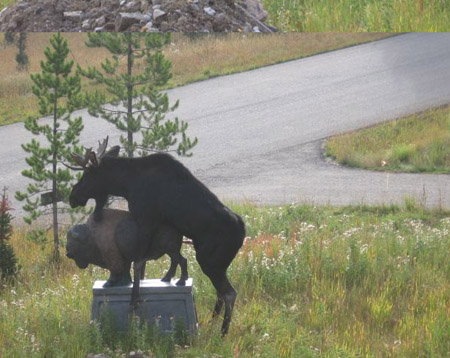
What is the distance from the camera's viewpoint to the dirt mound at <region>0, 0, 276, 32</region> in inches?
432

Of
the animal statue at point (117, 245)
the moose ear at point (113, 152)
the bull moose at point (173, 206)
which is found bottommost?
the animal statue at point (117, 245)

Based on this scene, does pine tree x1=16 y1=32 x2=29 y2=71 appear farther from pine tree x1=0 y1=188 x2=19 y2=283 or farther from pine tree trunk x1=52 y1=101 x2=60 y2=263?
pine tree x1=0 y1=188 x2=19 y2=283

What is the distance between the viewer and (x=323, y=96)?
39.0ft

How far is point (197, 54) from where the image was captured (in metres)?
11.4

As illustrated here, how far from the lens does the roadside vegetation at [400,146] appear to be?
38.1 ft

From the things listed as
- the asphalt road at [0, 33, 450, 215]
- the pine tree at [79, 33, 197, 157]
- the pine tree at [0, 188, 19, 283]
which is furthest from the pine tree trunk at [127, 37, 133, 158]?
the pine tree at [0, 188, 19, 283]

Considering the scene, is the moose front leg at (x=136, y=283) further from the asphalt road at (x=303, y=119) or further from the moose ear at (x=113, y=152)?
the asphalt road at (x=303, y=119)

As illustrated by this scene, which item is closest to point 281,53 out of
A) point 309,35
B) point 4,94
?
point 309,35

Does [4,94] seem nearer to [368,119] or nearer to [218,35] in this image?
[218,35]

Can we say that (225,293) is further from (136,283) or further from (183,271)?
(136,283)

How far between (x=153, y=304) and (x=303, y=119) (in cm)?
528

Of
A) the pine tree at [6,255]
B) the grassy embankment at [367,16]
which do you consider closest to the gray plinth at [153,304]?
the pine tree at [6,255]

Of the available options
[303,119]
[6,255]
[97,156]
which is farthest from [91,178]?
[303,119]

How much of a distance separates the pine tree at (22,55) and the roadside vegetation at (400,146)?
11.6 ft
